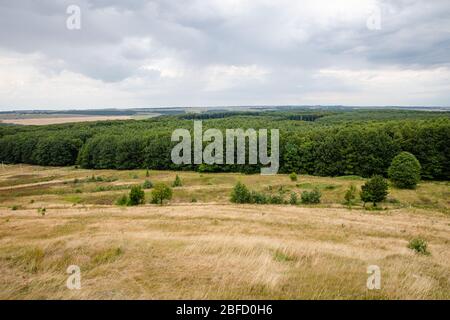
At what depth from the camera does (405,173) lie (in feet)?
185

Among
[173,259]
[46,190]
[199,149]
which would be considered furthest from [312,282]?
[199,149]

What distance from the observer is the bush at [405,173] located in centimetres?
5641

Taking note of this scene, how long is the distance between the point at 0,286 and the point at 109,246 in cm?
371

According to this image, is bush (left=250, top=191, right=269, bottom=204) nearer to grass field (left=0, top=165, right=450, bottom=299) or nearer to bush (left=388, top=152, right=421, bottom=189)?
grass field (left=0, top=165, right=450, bottom=299)

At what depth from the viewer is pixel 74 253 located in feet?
35.9

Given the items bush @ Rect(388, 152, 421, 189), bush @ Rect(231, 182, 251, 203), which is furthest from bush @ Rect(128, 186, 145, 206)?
bush @ Rect(388, 152, 421, 189)

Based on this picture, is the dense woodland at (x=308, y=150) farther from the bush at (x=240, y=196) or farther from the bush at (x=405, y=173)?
the bush at (x=240, y=196)

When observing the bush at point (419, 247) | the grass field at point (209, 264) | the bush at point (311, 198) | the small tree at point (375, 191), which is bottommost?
the bush at point (311, 198)

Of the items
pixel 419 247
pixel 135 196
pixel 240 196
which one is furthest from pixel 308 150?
pixel 419 247

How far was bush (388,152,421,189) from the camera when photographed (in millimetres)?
56406

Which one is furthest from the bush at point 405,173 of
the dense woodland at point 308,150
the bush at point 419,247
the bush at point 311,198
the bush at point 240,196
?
the bush at point 419,247

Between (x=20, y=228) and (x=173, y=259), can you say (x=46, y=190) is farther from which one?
(x=173, y=259)

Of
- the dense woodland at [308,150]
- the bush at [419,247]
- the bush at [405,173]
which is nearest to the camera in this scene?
the bush at [419,247]

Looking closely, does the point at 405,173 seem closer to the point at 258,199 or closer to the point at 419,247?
the point at 258,199
